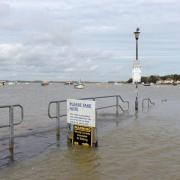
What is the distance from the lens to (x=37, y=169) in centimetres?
858

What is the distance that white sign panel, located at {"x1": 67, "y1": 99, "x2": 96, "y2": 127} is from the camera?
10656 millimetres

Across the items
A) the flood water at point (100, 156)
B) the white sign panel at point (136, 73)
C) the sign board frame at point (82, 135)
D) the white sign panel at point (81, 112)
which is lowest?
the flood water at point (100, 156)

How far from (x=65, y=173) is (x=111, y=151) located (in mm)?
2492

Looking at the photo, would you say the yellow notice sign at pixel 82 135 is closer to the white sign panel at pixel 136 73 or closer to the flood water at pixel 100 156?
the flood water at pixel 100 156

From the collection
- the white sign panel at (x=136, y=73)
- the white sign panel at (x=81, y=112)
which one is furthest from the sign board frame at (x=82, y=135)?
the white sign panel at (x=136, y=73)

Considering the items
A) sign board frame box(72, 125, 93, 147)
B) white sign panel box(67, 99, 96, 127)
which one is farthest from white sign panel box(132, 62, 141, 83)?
sign board frame box(72, 125, 93, 147)

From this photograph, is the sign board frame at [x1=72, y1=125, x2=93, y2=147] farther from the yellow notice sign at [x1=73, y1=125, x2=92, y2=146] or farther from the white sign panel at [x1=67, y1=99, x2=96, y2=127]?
the white sign panel at [x1=67, y1=99, x2=96, y2=127]

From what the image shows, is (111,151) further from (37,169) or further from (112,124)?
(112,124)

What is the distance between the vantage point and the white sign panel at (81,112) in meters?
10.7

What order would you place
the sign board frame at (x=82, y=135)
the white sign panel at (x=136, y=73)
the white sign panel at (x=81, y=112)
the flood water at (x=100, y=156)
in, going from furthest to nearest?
the white sign panel at (x=136, y=73), the sign board frame at (x=82, y=135), the white sign panel at (x=81, y=112), the flood water at (x=100, y=156)

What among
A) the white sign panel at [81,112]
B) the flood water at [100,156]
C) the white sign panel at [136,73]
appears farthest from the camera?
the white sign panel at [136,73]

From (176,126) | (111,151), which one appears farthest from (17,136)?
(176,126)

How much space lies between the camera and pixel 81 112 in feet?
35.8

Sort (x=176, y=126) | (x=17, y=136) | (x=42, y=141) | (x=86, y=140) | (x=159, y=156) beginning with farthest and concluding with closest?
(x=176, y=126) < (x=17, y=136) < (x=42, y=141) < (x=86, y=140) < (x=159, y=156)
